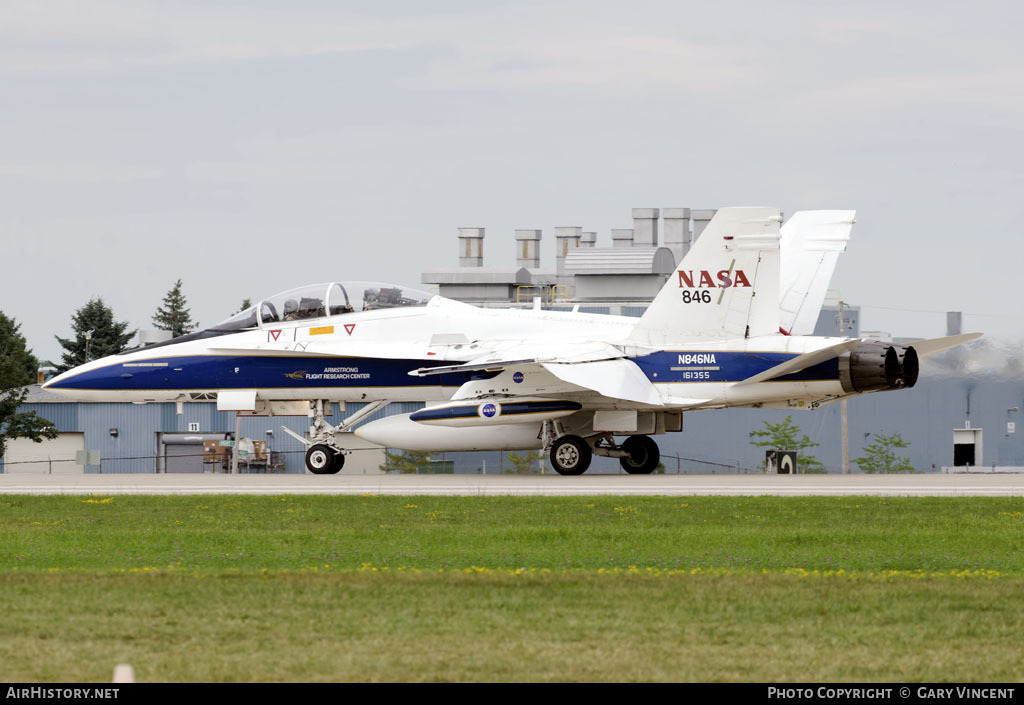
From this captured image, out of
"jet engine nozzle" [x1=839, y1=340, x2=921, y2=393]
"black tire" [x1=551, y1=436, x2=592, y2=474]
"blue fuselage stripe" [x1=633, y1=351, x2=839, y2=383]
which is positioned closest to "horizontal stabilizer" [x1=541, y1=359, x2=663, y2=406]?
"blue fuselage stripe" [x1=633, y1=351, x2=839, y2=383]

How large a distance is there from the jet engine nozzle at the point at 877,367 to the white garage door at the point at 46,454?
3182 centimetres

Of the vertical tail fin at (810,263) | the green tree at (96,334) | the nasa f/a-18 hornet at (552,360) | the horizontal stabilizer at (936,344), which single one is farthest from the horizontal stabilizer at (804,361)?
the green tree at (96,334)

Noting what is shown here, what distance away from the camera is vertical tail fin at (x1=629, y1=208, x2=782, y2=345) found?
2623 cm

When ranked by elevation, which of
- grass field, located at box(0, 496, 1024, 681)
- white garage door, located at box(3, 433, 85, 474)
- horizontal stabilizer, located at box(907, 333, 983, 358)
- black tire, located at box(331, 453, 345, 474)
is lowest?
white garage door, located at box(3, 433, 85, 474)

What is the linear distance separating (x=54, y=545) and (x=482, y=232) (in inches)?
1886

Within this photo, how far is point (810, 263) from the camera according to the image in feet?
99.2

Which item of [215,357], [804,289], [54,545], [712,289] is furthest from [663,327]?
[54,545]

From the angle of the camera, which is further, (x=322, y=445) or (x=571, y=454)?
(x=322, y=445)

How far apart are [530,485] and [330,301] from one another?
21.9ft

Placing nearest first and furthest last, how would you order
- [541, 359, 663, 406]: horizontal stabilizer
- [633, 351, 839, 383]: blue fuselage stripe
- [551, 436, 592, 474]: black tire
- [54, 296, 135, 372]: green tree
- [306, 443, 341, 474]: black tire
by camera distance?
1. [633, 351, 839, 383]: blue fuselage stripe
2. [541, 359, 663, 406]: horizontal stabilizer
3. [551, 436, 592, 474]: black tire
4. [306, 443, 341, 474]: black tire
5. [54, 296, 135, 372]: green tree

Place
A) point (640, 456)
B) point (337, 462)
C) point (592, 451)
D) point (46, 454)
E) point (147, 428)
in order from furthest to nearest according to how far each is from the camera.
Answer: point (46, 454) → point (147, 428) → point (337, 462) → point (640, 456) → point (592, 451)

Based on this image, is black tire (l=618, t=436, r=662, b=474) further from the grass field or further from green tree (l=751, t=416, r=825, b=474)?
green tree (l=751, t=416, r=825, b=474)

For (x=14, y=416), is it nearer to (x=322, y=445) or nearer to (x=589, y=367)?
(x=322, y=445)

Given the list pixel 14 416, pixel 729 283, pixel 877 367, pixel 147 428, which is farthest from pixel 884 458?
pixel 14 416
